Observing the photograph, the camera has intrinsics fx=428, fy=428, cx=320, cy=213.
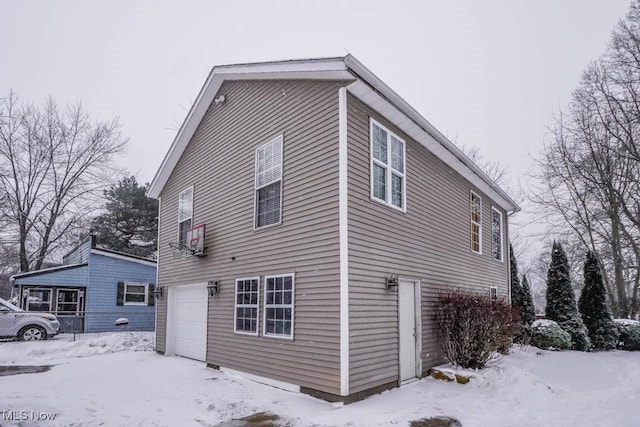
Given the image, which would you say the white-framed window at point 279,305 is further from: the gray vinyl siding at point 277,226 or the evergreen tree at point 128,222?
the evergreen tree at point 128,222

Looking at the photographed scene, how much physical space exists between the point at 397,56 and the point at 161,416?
136 meters

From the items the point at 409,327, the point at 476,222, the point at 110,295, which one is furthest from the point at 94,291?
the point at 476,222

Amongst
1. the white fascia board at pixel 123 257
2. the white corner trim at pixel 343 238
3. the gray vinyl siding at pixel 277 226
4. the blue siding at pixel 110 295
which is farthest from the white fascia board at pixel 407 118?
the blue siding at pixel 110 295

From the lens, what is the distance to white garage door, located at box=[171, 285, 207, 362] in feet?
34.8

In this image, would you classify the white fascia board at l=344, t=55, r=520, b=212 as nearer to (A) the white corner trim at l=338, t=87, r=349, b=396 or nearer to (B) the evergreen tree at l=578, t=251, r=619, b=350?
(A) the white corner trim at l=338, t=87, r=349, b=396

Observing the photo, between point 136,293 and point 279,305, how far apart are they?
1361 cm

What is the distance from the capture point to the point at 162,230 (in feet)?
43.6

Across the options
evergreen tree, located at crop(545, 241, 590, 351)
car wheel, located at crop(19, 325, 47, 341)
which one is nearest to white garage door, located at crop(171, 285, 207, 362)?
car wheel, located at crop(19, 325, 47, 341)

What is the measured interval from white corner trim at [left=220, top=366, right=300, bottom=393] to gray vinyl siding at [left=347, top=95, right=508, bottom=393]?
126cm

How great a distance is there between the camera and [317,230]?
7.27m

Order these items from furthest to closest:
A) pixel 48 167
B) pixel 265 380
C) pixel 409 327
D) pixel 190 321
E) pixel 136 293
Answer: pixel 48 167, pixel 136 293, pixel 190 321, pixel 409 327, pixel 265 380

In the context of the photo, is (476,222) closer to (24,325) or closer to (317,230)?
Answer: (317,230)

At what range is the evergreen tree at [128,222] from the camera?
28672mm

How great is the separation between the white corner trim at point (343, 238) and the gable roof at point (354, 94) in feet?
1.36
